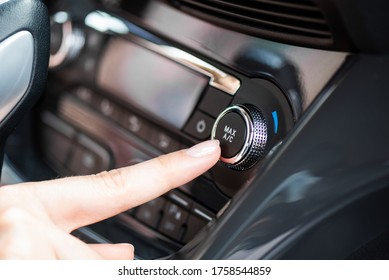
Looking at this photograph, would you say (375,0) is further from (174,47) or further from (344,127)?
(174,47)

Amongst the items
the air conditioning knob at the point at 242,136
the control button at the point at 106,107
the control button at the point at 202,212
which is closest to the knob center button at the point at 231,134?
the air conditioning knob at the point at 242,136

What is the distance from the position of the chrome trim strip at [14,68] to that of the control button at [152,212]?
23 cm

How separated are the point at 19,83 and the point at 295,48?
0.28 metres

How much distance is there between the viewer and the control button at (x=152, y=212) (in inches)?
32.9

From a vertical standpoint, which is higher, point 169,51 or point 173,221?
point 169,51

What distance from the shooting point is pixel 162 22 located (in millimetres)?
847

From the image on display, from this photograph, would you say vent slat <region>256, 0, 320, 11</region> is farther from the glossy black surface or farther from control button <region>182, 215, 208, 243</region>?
control button <region>182, 215, 208, 243</region>

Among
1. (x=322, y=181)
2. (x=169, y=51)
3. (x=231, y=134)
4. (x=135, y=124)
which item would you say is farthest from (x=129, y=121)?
(x=322, y=181)

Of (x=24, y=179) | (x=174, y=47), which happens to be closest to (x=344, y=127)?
(x=174, y=47)

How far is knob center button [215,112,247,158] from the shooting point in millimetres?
688

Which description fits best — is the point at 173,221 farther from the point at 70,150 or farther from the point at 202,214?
the point at 70,150

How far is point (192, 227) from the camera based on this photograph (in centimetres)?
80

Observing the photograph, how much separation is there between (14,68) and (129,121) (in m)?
0.25

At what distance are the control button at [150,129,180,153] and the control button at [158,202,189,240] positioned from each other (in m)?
0.07
